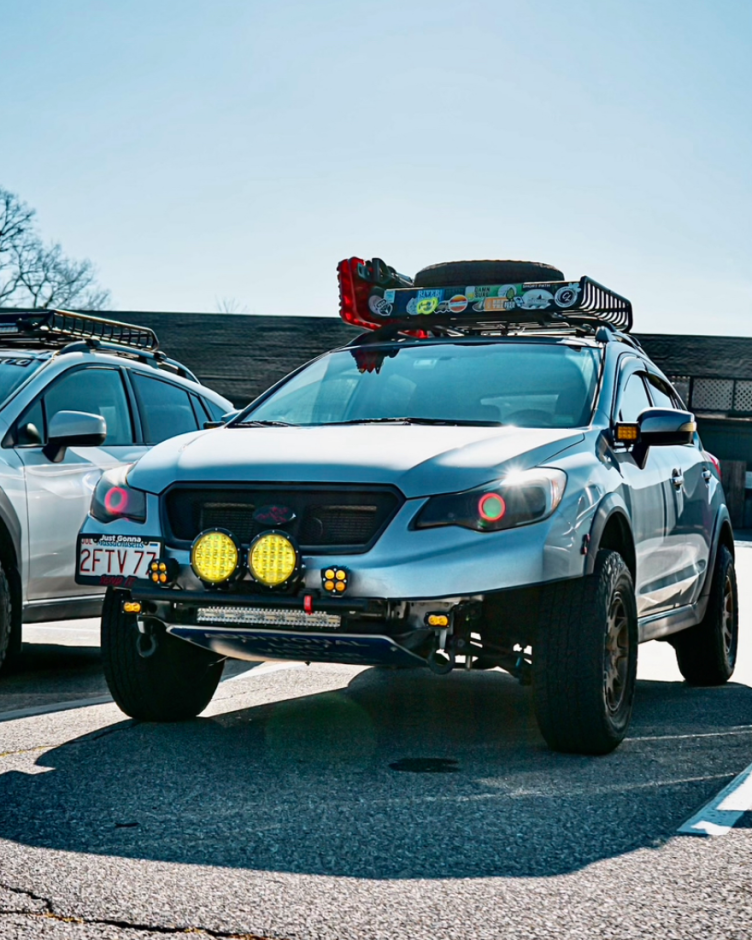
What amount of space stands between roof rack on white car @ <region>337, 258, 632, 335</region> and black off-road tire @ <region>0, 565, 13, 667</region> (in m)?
2.34

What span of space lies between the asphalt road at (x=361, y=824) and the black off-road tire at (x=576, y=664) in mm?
126

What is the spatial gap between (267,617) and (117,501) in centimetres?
87

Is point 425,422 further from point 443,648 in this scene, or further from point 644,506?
point 443,648

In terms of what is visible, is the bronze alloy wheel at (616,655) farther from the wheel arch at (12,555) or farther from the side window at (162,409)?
the side window at (162,409)

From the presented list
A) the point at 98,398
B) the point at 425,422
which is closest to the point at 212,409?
the point at 98,398

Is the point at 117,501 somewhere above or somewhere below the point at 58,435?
below

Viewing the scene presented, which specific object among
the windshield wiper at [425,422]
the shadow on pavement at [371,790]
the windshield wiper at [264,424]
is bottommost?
the shadow on pavement at [371,790]

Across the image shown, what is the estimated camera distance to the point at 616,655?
5.36m

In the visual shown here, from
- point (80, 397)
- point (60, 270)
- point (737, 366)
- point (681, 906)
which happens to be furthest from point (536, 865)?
point (60, 270)

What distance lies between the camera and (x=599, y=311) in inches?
279

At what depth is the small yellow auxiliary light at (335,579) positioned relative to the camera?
475cm

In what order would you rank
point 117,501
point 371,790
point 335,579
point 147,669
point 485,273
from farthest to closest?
point 485,273, point 147,669, point 117,501, point 335,579, point 371,790

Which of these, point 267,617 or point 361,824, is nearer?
point 361,824

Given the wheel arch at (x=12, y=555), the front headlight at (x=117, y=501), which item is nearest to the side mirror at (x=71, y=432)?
the wheel arch at (x=12, y=555)
